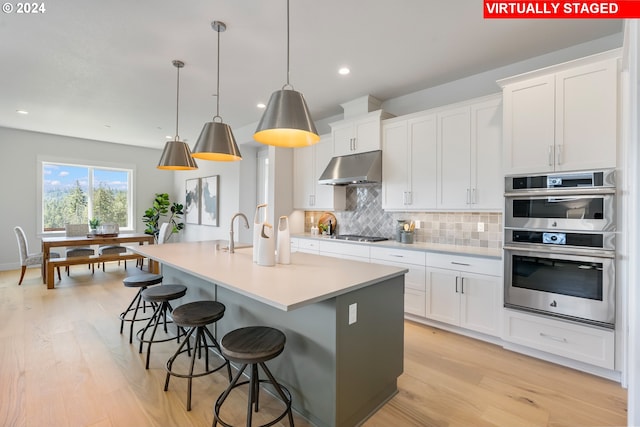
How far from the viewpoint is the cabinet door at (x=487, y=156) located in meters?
3.11

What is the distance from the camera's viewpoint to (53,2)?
7.64ft

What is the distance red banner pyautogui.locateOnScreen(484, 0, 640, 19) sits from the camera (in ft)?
7.53

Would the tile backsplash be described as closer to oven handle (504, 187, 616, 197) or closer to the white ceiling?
oven handle (504, 187, 616, 197)

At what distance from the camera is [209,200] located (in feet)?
23.9

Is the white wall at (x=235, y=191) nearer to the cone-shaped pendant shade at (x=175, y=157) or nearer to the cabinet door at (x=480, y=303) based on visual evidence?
the cone-shaped pendant shade at (x=175, y=157)

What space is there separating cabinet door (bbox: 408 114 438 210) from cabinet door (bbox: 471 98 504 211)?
17.0 inches

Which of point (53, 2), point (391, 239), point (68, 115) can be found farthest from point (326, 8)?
point (68, 115)

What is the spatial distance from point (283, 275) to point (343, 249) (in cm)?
223

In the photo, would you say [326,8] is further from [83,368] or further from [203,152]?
[83,368]

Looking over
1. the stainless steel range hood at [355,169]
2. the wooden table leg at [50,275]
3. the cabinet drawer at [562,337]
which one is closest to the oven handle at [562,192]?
the cabinet drawer at [562,337]

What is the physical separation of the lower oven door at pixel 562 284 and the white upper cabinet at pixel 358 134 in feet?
7.03

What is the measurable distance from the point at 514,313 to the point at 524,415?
101 centimetres

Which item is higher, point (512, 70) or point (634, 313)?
point (512, 70)

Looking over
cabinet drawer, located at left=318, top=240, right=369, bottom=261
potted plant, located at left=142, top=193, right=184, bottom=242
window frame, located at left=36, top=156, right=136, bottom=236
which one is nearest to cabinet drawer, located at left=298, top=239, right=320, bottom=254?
cabinet drawer, located at left=318, top=240, right=369, bottom=261
